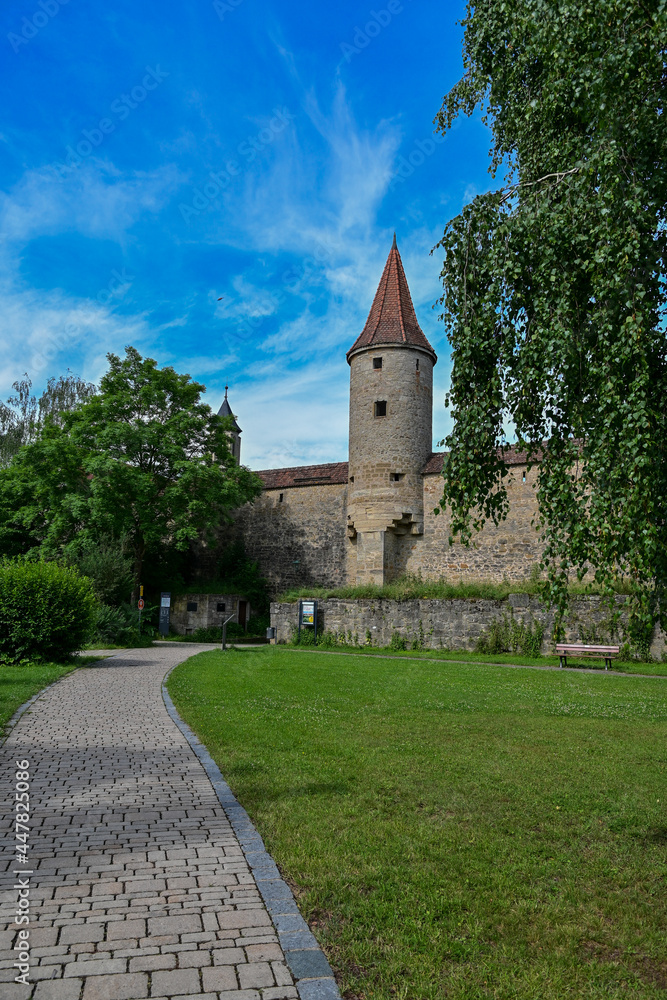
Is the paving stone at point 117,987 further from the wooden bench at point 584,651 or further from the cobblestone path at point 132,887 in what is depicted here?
the wooden bench at point 584,651

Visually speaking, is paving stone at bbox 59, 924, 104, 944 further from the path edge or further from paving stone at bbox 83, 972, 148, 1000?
the path edge

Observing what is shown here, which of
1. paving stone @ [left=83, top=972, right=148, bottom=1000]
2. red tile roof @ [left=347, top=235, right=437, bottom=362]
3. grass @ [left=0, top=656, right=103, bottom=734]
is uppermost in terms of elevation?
red tile roof @ [left=347, top=235, right=437, bottom=362]

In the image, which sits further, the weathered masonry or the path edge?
the weathered masonry

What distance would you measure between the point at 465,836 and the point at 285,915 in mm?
1591

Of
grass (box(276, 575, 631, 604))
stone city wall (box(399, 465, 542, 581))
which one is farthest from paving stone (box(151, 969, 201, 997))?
stone city wall (box(399, 465, 542, 581))

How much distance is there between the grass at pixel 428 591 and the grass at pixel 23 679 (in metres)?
9.64

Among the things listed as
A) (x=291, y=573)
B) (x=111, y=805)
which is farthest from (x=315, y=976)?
(x=291, y=573)

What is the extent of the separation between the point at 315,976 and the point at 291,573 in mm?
30039

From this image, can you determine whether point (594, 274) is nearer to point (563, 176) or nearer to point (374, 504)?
point (563, 176)

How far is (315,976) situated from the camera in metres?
2.82

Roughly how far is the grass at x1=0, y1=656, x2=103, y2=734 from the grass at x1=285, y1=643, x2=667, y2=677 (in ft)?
28.0

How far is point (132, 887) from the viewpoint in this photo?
368 cm

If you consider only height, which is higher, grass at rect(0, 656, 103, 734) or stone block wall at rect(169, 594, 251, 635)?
stone block wall at rect(169, 594, 251, 635)

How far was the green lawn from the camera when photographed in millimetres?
2988
